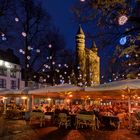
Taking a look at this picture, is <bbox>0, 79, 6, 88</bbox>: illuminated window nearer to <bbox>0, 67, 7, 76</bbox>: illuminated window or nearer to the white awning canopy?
<bbox>0, 67, 7, 76</bbox>: illuminated window

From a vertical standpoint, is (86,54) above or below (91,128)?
above

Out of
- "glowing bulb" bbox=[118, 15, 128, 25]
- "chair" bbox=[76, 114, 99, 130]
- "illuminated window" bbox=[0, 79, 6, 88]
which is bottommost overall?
"chair" bbox=[76, 114, 99, 130]

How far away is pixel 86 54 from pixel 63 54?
3951 centimetres

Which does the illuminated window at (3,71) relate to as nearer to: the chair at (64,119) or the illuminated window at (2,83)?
the illuminated window at (2,83)

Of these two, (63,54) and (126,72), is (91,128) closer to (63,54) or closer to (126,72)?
(126,72)

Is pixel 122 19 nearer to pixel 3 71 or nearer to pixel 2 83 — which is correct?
pixel 2 83

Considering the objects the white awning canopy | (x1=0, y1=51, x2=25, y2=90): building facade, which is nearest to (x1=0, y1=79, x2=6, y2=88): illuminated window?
(x1=0, y1=51, x2=25, y2=90): building facade

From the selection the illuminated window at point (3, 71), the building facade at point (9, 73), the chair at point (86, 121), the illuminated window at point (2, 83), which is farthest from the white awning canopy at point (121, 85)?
the illuminated window at point (3, 71)

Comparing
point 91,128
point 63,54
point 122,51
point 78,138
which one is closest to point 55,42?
point 63,54

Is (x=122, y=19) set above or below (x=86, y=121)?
above

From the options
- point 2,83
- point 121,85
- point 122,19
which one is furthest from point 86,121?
point 2,83

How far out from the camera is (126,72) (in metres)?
15.7

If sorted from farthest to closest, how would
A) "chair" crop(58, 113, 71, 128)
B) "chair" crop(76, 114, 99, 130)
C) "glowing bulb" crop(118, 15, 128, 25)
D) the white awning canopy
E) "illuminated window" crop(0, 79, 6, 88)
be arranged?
"illuminated window" crop(0, 79, 6, 88) → "chair" crop(58, 113, 71, 128) → "chair" crop(76, 114, 99, 130) → the white awning canopy → "glowing bulb" crop(118, 15, 128, 25)

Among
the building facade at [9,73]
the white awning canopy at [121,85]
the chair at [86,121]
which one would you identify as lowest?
the chair at [86,121]
